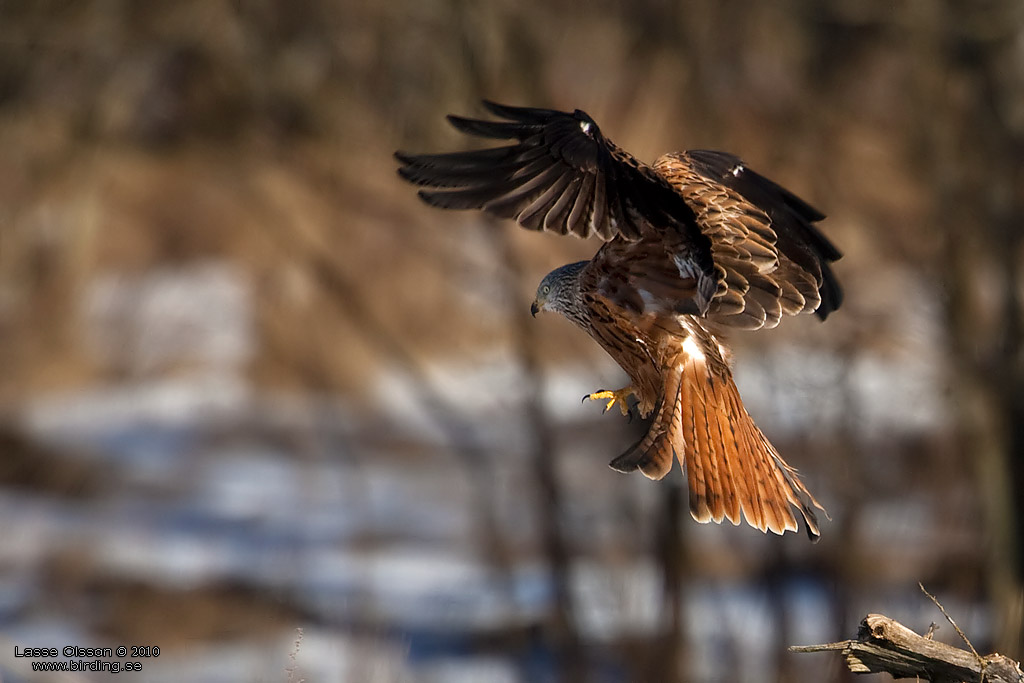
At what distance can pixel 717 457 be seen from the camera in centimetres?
301

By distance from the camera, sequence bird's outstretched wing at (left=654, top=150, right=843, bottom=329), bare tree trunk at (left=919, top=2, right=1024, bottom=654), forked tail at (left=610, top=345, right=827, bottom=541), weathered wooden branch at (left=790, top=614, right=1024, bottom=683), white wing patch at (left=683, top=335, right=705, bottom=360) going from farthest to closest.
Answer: bare tree trunk at (left=919, top=2, right=1024, bottom=654)
white wing patch at (left=683, top=335, right=705, bottom=360)
bird's outstretched wing at (left=654, top=150, right=843, bottom=329)
forked tail at (left=610, top=345, right=827, bottom=541)
weathered wooden branch at (left=790, top=614, right=1024, bottom=683)

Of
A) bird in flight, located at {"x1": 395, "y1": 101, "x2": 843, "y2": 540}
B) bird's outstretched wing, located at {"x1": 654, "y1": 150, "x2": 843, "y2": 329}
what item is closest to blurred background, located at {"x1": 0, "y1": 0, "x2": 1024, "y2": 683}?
bird in flight, located at {"x1": 395, "y1": 101, "x2": 843, "y2": 540}

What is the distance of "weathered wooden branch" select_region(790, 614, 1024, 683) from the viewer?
2367 mm

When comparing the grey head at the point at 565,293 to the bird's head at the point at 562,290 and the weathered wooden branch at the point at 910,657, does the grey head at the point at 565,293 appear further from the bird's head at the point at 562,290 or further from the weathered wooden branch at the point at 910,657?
the weathered wooden branch at the point at 910,657

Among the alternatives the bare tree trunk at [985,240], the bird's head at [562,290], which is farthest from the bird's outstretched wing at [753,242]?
the bare tree trunk at [985,240]

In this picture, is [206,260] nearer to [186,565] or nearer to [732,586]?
[186,565]

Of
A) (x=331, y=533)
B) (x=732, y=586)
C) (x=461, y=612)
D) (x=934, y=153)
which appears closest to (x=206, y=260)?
(x=331, y=533)

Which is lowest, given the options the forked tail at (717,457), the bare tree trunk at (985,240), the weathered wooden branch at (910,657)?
the weathered wooden branch at (910,657)

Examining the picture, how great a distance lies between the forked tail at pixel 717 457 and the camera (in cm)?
292

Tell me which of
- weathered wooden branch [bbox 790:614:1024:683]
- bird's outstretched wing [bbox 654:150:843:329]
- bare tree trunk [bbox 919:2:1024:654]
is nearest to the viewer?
weathered wooden branch [bbox 790:614:1024:683]

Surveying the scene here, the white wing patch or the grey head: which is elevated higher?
the grey head

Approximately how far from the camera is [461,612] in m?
8.09

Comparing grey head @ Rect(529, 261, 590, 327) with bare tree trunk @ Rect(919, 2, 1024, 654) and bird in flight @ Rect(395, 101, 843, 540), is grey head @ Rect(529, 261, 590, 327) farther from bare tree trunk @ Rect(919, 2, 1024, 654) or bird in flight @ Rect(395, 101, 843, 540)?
bare tree trunk @ Rect(919, 2, 1024, 654)

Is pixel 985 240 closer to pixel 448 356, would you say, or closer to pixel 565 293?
pixel 448 356
